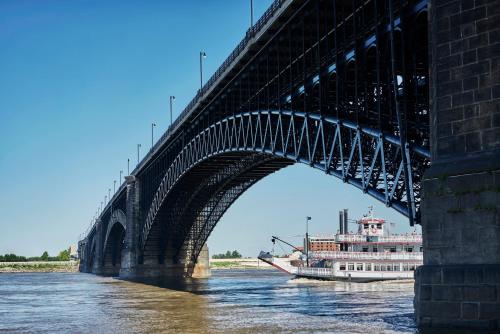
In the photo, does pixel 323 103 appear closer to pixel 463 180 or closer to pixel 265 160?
pixel 463 180

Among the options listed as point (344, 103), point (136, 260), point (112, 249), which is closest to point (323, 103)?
point (344, 103)

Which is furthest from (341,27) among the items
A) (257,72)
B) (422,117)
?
(257,72)

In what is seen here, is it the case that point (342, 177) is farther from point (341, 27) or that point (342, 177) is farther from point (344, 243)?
point (344, 243)

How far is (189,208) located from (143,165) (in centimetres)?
1144

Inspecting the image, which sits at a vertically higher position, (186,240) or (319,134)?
(319,134)

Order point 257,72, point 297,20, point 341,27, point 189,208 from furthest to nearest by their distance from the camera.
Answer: point 189,208
point 257,72
point 297,20
point 341,27

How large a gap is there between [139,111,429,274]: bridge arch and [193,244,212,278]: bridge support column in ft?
11.1

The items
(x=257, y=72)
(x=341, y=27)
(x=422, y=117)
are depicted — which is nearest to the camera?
(x=422, y=117)

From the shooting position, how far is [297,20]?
43.3 m

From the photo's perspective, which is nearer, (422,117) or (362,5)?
(422,117)

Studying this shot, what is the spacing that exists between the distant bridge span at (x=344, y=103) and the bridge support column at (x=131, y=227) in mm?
26953

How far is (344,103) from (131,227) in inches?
2847

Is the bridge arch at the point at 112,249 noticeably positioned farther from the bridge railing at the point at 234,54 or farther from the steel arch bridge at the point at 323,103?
the bridge railing at the point at 234,54

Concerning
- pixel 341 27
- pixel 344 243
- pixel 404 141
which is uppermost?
pixel 341 27
